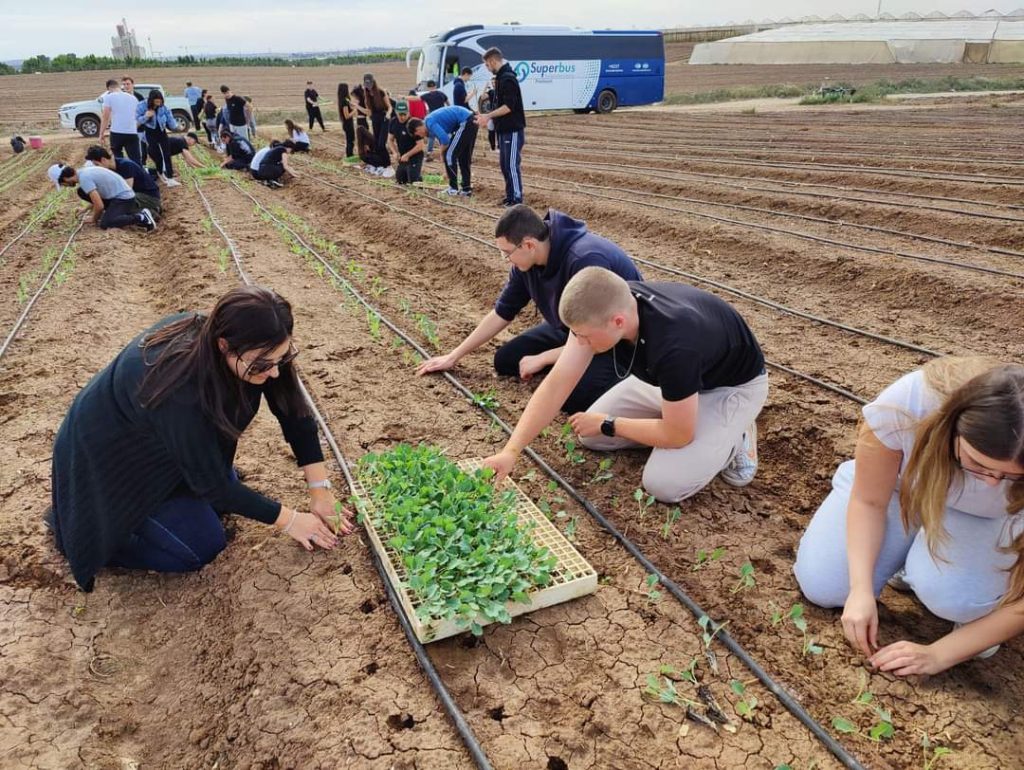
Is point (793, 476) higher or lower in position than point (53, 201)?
lower

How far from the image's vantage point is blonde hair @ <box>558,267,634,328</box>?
2.37m

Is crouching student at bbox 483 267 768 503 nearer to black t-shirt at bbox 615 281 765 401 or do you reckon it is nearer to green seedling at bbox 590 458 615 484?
black t-shirt at bbox 615 281 765 401

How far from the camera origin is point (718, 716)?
6.67ft

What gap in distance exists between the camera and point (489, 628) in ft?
7.72

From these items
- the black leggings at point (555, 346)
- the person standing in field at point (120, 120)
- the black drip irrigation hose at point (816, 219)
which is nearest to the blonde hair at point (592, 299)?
the black leggings at point (555, 346)

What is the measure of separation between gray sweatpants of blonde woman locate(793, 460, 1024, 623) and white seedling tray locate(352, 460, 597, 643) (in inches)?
30.9

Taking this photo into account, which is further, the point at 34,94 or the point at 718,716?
the point at 34,94

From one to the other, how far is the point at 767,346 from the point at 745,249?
236 centimetres

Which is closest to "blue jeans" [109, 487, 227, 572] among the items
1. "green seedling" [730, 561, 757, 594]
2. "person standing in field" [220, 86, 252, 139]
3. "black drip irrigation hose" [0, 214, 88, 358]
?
"green seedling" [730, 561, 757, 594]

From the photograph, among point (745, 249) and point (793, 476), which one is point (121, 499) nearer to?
point (793, 476)

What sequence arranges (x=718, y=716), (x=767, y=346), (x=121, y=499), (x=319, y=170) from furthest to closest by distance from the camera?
(x=319, y=170), (x=767, y=346), (x=121, y=499), (x=718, y=716)

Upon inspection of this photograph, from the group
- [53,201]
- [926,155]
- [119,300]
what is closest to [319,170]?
[53,201]

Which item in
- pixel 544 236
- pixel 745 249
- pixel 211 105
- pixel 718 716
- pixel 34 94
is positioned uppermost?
pixel 34 94

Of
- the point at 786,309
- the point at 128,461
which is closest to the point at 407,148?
the point at 786,309
